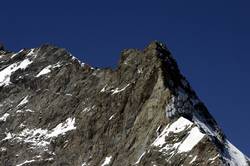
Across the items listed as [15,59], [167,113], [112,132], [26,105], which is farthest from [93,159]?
[15,59]

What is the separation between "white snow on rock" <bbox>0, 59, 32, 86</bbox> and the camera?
154500mm

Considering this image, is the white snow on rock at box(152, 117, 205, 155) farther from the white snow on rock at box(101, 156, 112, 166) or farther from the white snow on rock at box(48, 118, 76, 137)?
the white snow on rock at box(48, 118, 76, 137)

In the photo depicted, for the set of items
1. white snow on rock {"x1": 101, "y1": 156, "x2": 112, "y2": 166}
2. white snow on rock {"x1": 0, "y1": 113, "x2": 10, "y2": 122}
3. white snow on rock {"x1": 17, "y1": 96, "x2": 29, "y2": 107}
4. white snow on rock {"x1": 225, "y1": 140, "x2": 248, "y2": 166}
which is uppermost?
white snow on rock {"x1": 17, "y1": 96, "x2": 29, "y2": 107}

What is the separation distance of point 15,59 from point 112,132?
40.8 metres

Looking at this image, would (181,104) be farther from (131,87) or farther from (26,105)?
(26,105)

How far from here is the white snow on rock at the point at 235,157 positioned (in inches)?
4225

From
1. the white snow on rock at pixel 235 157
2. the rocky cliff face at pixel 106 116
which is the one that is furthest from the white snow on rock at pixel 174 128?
the white snow on rock at pixel 235 157

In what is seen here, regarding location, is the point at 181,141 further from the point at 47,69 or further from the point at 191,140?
the point at 47,69

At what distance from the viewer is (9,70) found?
516ft

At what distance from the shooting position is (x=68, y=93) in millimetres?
139500

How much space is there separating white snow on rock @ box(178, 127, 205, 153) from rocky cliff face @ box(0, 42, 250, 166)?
15 centimetres

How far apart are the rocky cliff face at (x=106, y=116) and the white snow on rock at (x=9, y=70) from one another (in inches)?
9.7

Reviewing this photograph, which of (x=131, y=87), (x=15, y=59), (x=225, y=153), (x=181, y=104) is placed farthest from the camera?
(x=15, y=59)

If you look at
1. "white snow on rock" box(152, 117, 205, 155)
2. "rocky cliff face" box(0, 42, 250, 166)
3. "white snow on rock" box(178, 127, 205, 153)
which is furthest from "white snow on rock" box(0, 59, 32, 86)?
"white snow on rock" box(178, 127, 205, 153)
